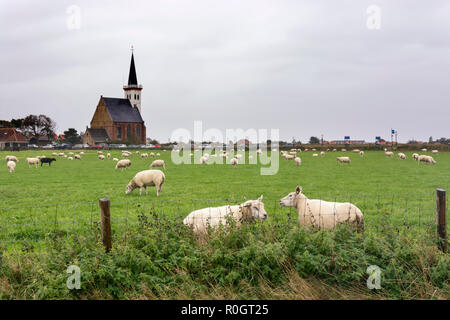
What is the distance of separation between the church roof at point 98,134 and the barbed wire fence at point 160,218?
356 feet

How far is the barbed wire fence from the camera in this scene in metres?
6.92

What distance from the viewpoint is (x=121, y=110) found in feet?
410

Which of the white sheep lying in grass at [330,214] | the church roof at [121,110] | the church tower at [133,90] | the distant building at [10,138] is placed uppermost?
the church tower at [133,90]

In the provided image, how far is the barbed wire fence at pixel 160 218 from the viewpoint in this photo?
6.92 m

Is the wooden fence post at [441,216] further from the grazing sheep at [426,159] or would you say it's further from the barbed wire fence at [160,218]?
the grazing sheep at [426,159]

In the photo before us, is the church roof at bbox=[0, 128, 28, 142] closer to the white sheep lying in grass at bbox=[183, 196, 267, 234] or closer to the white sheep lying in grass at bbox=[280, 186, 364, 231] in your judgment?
the white sheep lying in grass at bbox=[183, 196, 267, 234]

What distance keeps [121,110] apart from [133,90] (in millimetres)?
12370

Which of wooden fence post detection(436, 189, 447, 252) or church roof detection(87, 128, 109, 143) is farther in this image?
church roof detection(87, 128, 109, 143)

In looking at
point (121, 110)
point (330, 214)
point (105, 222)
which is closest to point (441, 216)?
point (330, 214)

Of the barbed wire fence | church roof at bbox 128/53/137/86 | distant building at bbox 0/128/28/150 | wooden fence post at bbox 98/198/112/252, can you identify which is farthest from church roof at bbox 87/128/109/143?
wooden fence post at bbox 98/198/112/252

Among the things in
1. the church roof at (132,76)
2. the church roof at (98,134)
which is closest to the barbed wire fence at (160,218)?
the church roof at (98,134)

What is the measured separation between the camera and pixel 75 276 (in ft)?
17.0
